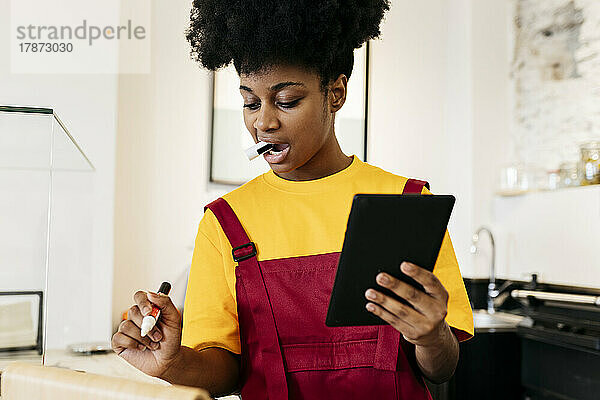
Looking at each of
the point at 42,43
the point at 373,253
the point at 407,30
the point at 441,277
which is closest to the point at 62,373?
the point at 373,253

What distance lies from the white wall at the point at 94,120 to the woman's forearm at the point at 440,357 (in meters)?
2.27

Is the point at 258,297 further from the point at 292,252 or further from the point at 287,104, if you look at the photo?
the point at 287,104

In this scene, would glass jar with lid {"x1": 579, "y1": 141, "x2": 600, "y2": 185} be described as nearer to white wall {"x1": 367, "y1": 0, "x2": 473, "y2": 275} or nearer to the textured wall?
the textured wall

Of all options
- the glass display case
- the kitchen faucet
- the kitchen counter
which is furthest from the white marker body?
the kitchen faucet

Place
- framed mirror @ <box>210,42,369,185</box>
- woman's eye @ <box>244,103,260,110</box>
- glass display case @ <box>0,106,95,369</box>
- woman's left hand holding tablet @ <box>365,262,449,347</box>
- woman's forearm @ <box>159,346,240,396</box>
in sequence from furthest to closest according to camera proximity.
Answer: framed mirror @ <box>210,42,369,185</box>
glass display case @ <box>0,106,95,369</box>
woman's eye @ <box>244,103,260,110</box>
woman's forearm @ <box>159,346,240,396</box>
woman's left hand holding tablet @ <box>365,262,449,347</box>

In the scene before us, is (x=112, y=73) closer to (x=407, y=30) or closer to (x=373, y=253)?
→ (x=407, y=30)

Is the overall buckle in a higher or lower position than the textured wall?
lower

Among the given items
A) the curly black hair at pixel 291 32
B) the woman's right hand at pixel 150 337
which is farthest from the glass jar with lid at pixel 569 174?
the woman's right hand at pixel 150 337

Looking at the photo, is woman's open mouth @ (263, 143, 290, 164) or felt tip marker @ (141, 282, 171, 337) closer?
felt tip marker @ (141, 282, 171, 337)

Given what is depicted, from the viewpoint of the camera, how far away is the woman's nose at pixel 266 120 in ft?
3.73

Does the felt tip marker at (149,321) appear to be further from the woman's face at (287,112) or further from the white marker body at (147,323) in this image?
the woman's face at (287,112)

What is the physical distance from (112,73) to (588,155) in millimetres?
2094

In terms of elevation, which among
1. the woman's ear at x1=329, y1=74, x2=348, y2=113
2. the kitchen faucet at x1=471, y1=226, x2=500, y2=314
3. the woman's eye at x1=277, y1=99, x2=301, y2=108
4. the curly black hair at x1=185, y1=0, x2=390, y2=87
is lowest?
the kitchen faucet at x1=471, y1=226, x2=500, y2=314

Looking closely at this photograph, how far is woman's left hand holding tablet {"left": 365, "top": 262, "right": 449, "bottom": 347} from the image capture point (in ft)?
3.07
